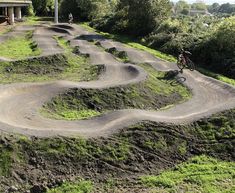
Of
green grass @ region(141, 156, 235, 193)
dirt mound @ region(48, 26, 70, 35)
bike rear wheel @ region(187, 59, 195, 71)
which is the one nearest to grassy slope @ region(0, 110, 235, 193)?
green grass @ region(141, 156, 235, 193)

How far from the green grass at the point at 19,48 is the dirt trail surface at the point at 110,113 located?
5.85 ft

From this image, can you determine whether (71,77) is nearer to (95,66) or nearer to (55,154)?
(95,66)

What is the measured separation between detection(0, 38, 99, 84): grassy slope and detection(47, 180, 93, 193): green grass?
11938mm

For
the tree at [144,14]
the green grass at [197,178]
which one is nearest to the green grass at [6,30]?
the tree at [144,14]

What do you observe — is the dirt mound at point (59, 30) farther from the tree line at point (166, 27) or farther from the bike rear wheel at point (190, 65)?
the bike rear wheel at point (190, 65)

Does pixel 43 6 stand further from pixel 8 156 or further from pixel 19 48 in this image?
pixel 8 156

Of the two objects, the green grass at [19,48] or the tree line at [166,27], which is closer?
the green grass at [19,48]

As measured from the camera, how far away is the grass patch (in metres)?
20.5

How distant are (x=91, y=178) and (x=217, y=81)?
15.0 metres

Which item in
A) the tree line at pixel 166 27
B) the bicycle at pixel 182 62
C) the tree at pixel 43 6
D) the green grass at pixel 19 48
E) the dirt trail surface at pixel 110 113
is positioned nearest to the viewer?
the dirt trail surface at pixel 110 113

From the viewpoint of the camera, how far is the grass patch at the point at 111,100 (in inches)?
807

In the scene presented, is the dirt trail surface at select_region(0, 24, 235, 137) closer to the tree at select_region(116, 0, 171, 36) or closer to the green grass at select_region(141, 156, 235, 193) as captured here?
the green grass at select_region(141, 156, 235, 193)

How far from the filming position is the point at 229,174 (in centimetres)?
1617

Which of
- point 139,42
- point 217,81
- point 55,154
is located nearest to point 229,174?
point 55,154
